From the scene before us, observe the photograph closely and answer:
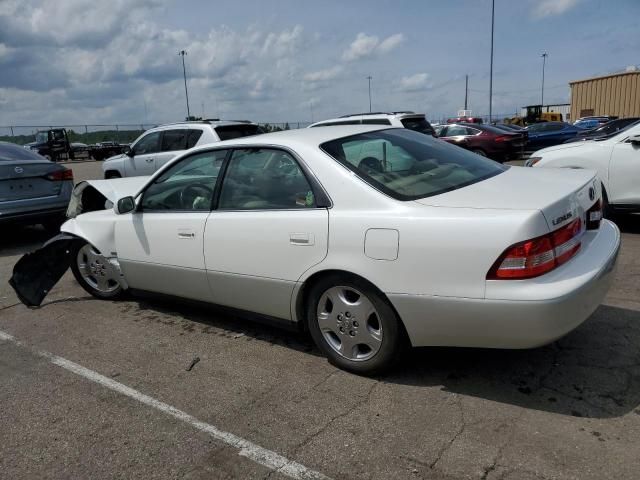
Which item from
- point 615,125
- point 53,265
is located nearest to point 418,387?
point 53,265

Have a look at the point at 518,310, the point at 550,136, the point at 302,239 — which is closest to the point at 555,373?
the point at 518,310

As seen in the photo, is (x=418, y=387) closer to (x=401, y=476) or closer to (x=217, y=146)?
(x=401, y=476)

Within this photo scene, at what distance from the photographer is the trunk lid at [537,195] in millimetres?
2816

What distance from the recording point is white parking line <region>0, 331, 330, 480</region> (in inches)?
99.2

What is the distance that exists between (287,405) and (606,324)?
2.39 meters

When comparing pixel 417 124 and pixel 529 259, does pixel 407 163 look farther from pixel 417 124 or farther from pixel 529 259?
pixel 417 124

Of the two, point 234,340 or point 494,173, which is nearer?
point 494,173

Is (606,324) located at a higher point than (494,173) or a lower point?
lower

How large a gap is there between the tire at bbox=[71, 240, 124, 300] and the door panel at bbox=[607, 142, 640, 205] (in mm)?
5675

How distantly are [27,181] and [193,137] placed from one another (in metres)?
3.14

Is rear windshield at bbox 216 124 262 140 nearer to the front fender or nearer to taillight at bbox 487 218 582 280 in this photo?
the front fender

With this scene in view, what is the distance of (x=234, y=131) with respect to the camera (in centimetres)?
1005

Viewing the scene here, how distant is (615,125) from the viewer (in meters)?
17.2

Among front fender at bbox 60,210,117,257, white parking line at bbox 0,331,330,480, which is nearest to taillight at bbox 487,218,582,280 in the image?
white parking line at bbox 0,331,330,480
